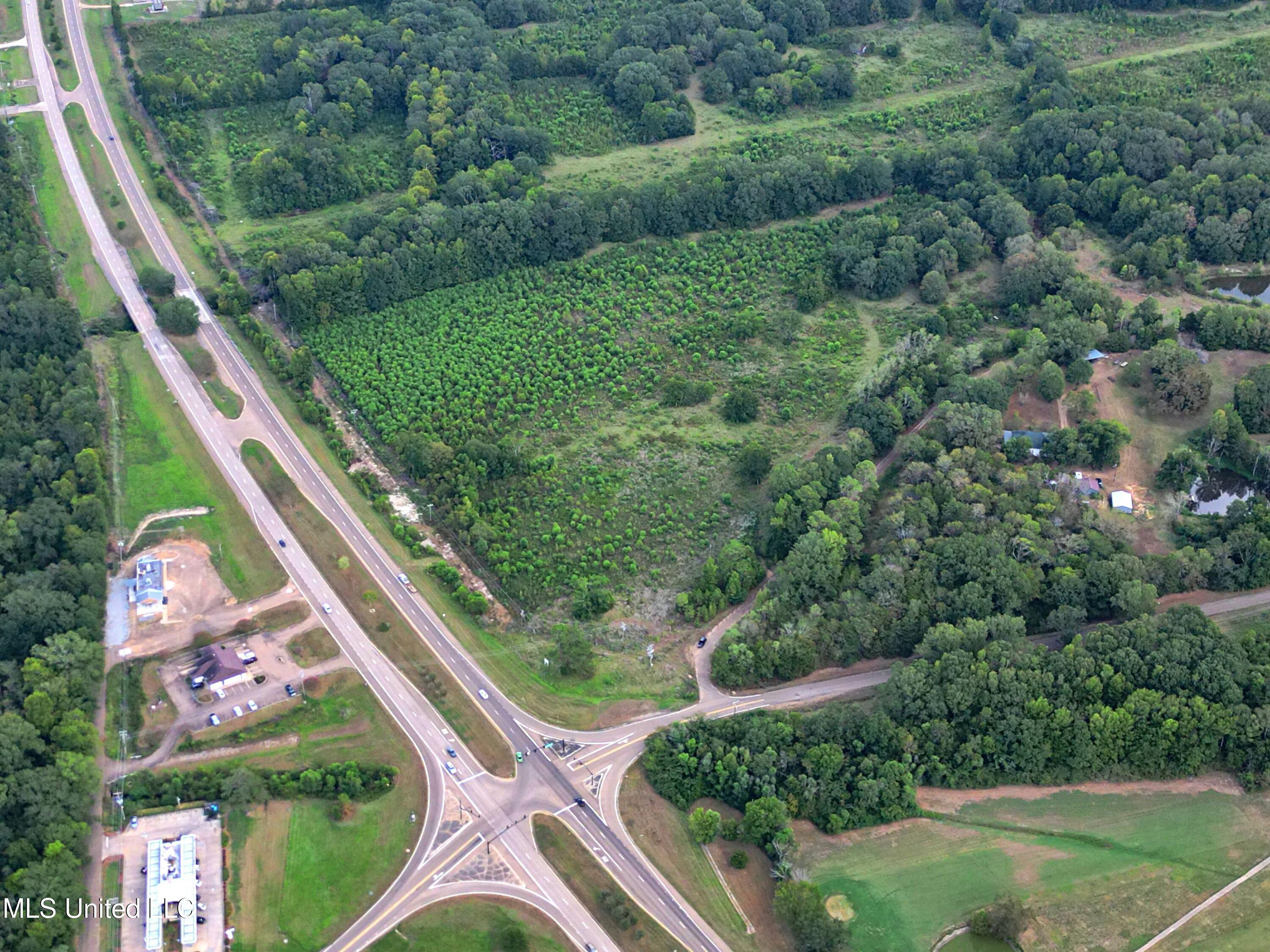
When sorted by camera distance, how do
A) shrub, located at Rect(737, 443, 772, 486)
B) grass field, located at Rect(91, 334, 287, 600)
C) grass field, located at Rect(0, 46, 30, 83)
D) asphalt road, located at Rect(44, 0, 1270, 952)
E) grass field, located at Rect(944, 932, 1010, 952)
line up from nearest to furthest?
grass field, located at Rect(944, 932, 1010, 952)
asphalt road, located at Rect(44, 0, 1270, 952)
grass field, located at Rect(91, 334, 287, 600)
shrub, located at Rect(737, 443, 772, 486)
grass field, located at Rect(0, 46, 30, 83)

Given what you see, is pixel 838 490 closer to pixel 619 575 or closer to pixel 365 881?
pixel 619 575

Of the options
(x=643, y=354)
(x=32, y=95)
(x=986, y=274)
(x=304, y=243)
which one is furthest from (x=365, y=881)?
(x=32, y=95)

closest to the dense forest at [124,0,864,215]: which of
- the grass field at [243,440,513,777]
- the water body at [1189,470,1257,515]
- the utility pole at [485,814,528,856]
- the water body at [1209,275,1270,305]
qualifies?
the grass field at [243,440,513,777]

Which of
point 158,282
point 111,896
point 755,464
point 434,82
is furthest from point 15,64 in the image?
point 111,896

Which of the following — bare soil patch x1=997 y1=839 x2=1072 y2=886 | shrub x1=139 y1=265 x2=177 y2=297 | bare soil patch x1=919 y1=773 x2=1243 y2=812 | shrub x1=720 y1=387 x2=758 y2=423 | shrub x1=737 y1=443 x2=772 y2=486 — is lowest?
bare soil patch x1=997 y1=839 x2=1072 y2=886

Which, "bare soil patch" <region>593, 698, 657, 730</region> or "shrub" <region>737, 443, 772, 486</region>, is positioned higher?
"shrub" <region>737, 443, 772, 486</region>

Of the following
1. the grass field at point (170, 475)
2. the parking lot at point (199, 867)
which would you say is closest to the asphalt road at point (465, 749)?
the grass field at point (170, 475)

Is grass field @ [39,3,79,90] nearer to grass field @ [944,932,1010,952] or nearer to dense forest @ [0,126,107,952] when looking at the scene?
dense forest @ [0,126,107,952]
